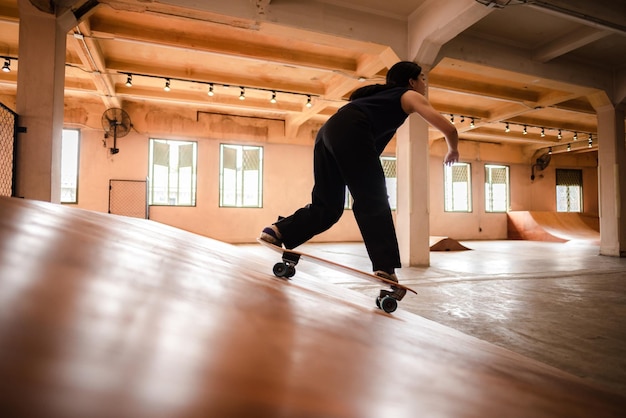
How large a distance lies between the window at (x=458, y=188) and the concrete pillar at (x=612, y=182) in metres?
6.10

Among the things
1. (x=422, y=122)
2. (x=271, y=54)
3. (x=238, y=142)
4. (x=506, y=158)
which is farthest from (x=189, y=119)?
(x=506, y=158)

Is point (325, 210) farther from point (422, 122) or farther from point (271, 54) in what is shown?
point (271, 54)

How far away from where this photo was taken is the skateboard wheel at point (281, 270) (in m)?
1.92

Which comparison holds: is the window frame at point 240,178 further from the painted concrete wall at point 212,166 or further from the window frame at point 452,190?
the window frame at point 452,190

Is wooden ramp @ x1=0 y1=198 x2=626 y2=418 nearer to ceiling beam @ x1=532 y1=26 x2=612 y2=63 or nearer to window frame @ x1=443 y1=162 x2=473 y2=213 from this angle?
ceiling beam @ x1=532 y1=26 x2=612 y2=63

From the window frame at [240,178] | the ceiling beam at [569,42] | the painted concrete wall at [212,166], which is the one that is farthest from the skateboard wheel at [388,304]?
the window frame at [240,178]

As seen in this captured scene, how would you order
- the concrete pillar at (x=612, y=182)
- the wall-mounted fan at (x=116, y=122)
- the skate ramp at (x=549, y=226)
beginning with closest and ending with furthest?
the concrete pillar at (x=612, y=182), the wall-mounted fan at (x=116, y=122), the skate ramp at (x=549, y=226)

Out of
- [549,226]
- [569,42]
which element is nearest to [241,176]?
[569,42]

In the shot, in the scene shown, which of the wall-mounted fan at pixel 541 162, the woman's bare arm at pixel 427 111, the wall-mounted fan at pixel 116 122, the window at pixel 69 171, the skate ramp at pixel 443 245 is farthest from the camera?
the wall-mounted fan at pixel 541 162

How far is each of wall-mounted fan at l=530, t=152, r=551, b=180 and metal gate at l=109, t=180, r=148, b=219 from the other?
49.8 feet

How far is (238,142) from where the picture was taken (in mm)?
11125

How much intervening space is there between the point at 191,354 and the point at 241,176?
10900 millimetres

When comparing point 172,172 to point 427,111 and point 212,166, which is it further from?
point 427,111

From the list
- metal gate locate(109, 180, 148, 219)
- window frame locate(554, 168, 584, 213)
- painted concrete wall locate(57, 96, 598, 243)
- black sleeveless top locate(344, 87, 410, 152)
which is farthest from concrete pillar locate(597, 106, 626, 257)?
metal gate locate(109, 180, 148, 219)
